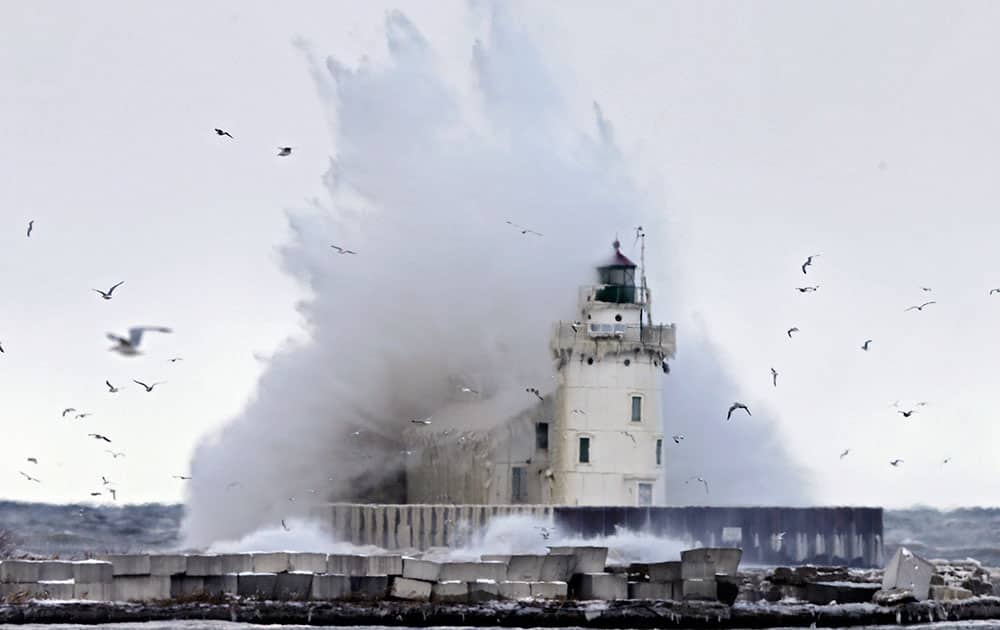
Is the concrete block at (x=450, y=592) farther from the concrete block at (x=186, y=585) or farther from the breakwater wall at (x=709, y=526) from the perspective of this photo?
the breakwater wall at (x=709, y=526)

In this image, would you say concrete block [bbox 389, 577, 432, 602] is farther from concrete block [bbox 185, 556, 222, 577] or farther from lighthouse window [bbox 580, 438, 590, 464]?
lighthouse window [bbox 580, 438, 590, 464]

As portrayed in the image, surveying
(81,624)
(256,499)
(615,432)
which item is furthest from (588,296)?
(81,624)

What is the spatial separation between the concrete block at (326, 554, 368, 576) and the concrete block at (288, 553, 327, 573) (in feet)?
0.40

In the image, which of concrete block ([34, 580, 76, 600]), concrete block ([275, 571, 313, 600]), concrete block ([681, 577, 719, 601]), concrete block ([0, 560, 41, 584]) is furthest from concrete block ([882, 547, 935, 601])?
concrete block ([0, 560, 41, 584])

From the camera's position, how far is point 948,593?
150ft

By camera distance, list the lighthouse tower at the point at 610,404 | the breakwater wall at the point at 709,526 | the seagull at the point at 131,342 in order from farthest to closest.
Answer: the lighthouse tower at the point at 610,404, the breakwater wall at the point at 709,526, the seagull at the point at 131,342

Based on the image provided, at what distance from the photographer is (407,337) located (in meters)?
67.1

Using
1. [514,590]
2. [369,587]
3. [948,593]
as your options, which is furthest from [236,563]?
[948,593]

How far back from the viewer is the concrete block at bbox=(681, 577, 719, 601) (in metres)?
43.9

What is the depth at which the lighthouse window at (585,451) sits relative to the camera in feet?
190

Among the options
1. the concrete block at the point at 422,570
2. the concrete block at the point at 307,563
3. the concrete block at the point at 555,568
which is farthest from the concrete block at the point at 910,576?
the concrete block at the point at 307,563

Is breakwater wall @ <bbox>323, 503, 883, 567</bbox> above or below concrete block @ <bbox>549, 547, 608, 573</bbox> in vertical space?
above

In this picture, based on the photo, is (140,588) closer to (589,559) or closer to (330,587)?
(330,587)

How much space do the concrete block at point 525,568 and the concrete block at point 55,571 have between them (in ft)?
27.8
